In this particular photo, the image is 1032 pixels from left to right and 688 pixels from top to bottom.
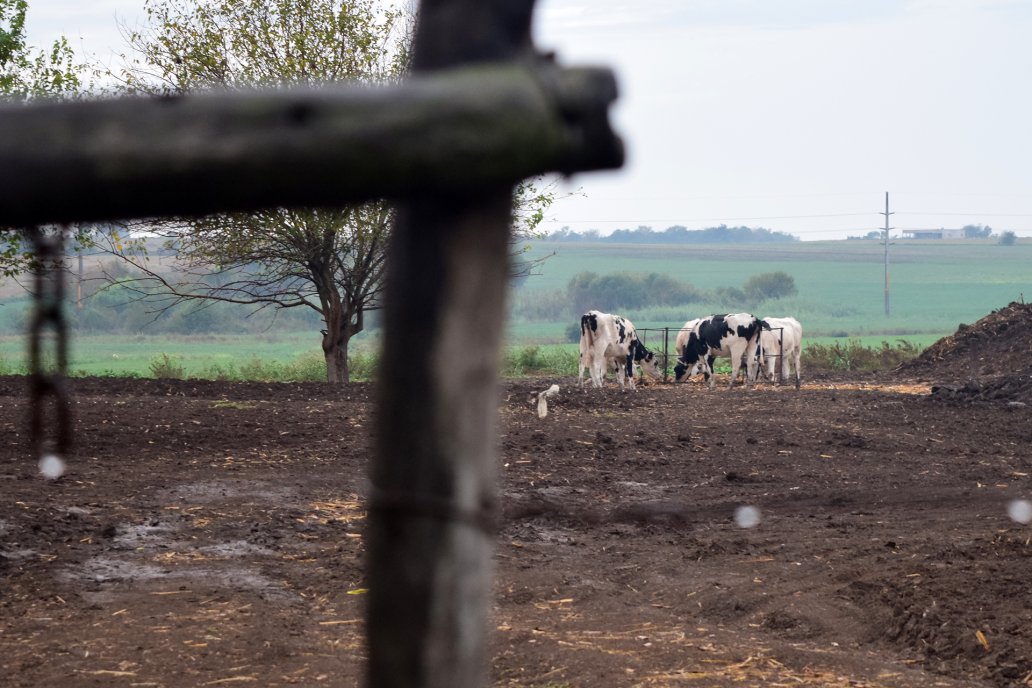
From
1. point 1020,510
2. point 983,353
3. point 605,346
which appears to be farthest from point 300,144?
point 983,353

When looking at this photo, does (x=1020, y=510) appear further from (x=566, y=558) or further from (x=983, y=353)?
(x=983, y=353)

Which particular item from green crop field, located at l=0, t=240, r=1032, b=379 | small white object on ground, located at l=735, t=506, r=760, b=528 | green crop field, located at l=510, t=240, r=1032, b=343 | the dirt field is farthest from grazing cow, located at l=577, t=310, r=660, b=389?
green crop field, located at l=510, t=240, r=1032, b=343

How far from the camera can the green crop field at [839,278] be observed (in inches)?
3920

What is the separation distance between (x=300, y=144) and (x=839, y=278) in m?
140

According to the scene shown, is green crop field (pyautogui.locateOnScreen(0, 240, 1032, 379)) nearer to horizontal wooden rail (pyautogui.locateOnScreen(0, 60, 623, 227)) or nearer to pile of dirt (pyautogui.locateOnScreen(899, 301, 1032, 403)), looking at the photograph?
pile of dirt (pyautogui.locateOnScreen(899, 301, 1032, 403))

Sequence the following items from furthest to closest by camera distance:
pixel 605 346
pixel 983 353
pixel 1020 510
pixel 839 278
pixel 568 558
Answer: pixel 839 278, pixel 983 353, pixel 605 346, pixel 1020 510, pixel 568 558

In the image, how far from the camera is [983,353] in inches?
1127

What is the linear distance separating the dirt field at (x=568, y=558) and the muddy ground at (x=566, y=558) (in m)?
0.02

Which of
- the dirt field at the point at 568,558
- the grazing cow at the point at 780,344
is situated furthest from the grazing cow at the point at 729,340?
the dirt field at the point at 568,558

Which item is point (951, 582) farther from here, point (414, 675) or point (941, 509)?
point (414, 675)


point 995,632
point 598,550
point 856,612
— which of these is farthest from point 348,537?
point 995,632

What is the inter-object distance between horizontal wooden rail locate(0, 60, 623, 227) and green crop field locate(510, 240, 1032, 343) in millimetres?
73146

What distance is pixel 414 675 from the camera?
1864mm

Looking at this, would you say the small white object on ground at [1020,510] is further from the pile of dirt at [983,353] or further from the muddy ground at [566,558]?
the pile of dirt at [983,353]
